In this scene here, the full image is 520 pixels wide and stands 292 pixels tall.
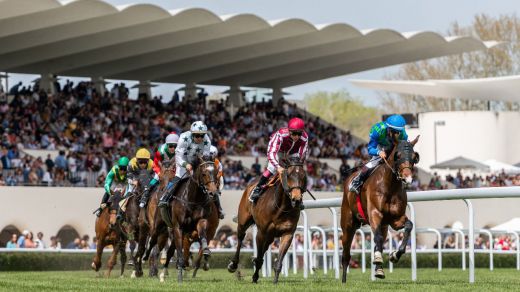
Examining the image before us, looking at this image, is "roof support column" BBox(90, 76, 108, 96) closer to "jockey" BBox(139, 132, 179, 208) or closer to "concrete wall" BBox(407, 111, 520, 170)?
"concrete wall" BBox(407, 111, 520, 170)

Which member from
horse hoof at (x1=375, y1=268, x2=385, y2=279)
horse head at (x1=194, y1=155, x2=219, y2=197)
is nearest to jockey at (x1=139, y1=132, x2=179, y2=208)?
horse head at (x1=194, y1=155, x2=219, y2=197)

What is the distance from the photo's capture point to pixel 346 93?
304 feet

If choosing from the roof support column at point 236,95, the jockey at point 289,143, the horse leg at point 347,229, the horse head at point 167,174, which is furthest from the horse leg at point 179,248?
the roof support column at point 236,95

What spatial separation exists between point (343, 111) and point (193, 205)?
253 feet

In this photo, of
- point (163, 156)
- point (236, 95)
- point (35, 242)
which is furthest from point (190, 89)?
point (163, 156)

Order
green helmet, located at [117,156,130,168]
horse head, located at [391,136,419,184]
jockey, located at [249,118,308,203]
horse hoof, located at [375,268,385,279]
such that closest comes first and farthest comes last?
horse hoof, located at [375,268,385,279]
horse head, located at [391,136,419,184]
jockey, located at [249,118,308,203]
green helmet, located at [117,156,130,168]

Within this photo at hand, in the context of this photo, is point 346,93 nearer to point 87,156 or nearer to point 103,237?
point 87,156

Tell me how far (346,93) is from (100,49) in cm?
5736

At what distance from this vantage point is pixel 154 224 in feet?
51.2

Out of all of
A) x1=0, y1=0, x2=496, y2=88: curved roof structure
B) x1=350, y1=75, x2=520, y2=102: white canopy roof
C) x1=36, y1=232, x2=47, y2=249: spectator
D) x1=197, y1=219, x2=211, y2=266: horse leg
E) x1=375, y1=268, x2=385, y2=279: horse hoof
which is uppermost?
x1=0, y1=0, x2=496, y2=88: curved roof structure

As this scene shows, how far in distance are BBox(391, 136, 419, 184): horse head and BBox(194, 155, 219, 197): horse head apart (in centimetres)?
234

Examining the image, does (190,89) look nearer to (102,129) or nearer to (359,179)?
(102,129)

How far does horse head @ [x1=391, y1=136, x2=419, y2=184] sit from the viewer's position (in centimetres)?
1156

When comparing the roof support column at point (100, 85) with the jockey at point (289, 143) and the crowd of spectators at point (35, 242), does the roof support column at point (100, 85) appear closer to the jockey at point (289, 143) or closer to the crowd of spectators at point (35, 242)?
the crowd of spectators at point (35, 242)
